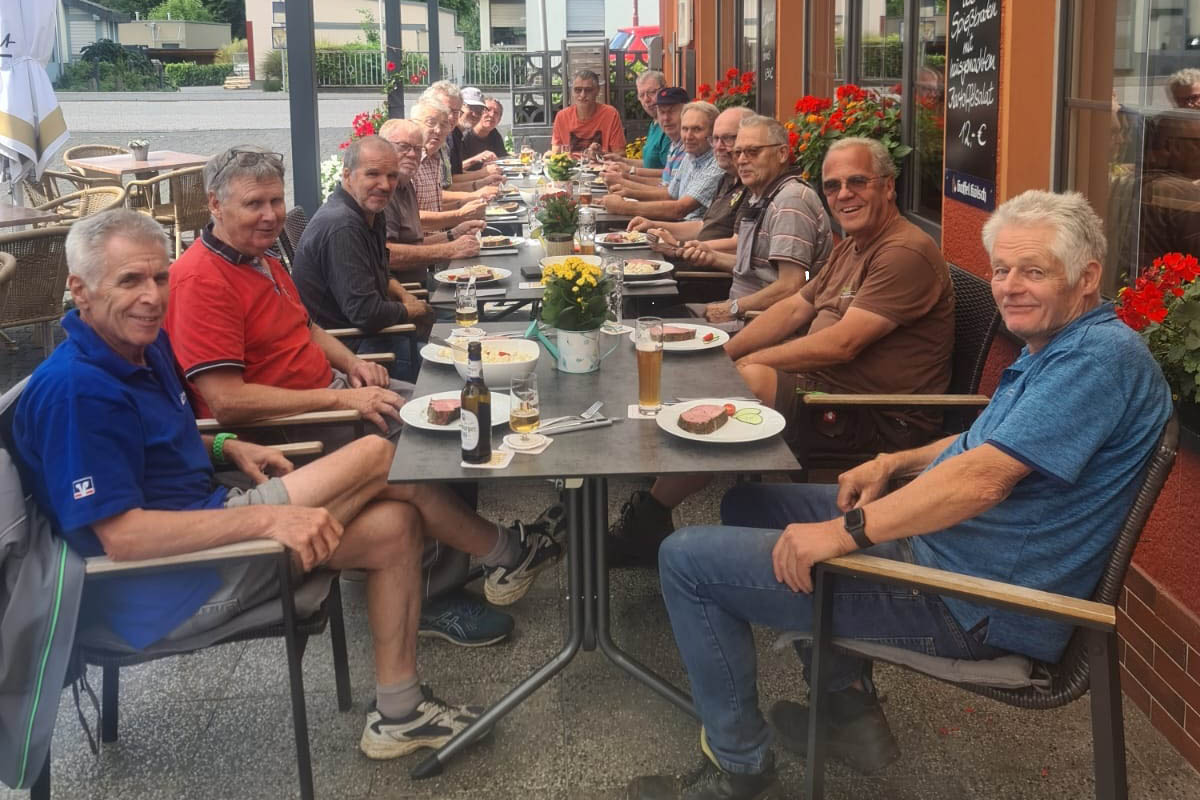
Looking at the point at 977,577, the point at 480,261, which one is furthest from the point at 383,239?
the point at 977,577

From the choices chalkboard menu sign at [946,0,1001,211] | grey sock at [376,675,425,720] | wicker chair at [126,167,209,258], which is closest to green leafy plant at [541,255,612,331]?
grey sock at [376,675,425,720]

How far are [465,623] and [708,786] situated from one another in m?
1.03

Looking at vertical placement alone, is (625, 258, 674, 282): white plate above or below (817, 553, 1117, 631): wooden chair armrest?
above

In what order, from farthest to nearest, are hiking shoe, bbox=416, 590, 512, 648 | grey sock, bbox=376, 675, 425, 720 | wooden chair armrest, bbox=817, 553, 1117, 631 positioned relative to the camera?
1. hiking shoe, bbox=416, 590, 512, 648
2. grey sock, bbox=376, 675, 425, 720
3. wooden chair armrest, bbox=817, 553, 1117, 631

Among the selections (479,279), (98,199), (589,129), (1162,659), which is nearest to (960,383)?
(1162,659)

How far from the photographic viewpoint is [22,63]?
7.60 meters

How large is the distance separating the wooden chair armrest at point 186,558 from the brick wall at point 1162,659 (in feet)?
6.34

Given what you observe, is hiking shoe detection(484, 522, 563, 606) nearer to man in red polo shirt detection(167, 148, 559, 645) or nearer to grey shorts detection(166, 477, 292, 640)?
man in red polo shirt detection(167, 148, 559, 645)

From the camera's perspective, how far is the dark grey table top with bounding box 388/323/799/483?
231 centimetres

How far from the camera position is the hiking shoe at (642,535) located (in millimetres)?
3627

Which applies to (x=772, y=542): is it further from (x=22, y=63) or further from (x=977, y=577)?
(x=22, y=63)

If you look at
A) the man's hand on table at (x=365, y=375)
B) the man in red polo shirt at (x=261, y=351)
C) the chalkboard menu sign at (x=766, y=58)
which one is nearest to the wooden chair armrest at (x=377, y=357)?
the man's hand on table at (x=365, y=375)

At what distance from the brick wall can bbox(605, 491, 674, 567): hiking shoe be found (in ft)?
4.30

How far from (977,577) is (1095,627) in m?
0.22
